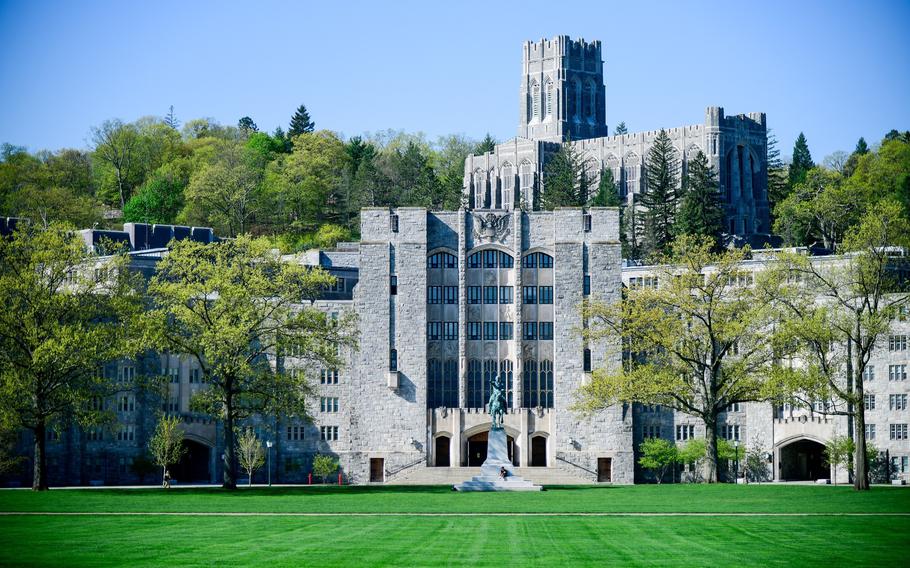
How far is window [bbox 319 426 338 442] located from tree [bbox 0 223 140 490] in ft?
114

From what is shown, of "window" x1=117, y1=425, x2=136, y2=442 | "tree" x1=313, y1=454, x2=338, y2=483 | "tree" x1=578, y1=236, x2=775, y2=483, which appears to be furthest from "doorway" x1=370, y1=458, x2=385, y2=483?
"tree" x1=578, y1=236, x2=775, y2=483

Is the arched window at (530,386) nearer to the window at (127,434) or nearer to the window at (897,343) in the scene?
the window at (897,343)

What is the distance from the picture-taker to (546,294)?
11875cm

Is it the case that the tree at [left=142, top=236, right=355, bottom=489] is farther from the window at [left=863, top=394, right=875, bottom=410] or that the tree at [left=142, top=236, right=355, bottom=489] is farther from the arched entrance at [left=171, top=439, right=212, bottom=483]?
the window at [left=863, top=394, right=875, bottom=410]

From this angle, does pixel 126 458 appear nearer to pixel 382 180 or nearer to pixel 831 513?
pixel 831 513

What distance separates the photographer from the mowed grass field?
4622cm

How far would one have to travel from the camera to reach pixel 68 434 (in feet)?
365

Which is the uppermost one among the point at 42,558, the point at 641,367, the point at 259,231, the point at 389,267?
the point at 259,231

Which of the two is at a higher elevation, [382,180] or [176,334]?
[382,180]

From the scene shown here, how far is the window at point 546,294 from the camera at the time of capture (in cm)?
11869

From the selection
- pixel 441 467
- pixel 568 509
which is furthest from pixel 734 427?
pixel 568 509

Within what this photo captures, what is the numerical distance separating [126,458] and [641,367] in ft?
136

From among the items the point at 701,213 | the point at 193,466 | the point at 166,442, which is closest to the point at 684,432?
the point at 193,466

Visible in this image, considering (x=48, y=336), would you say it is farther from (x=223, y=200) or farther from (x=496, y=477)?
(x=223, y=200)
